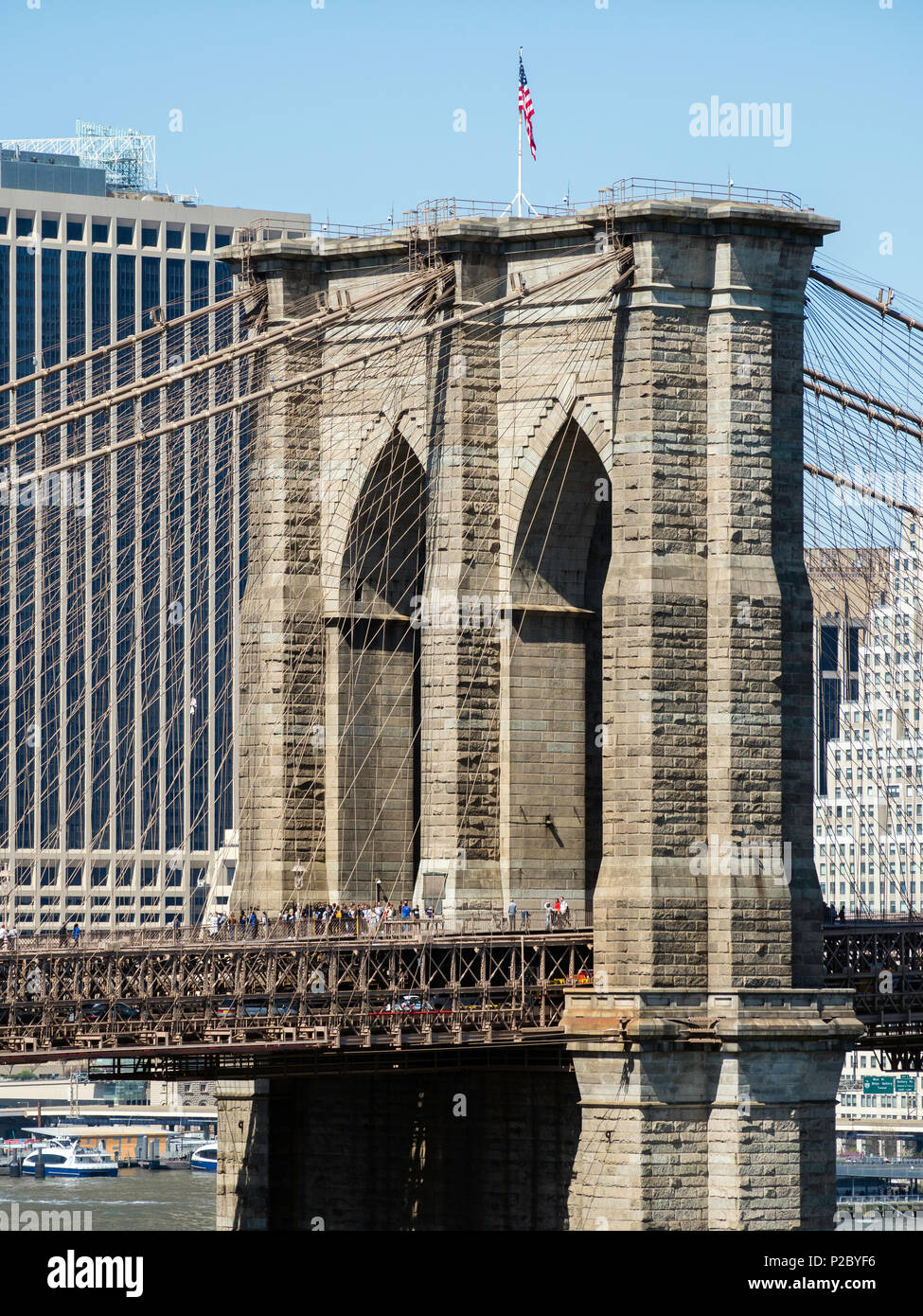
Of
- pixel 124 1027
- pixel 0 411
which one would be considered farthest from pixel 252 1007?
pixel 0 411

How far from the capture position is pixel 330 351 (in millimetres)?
85438

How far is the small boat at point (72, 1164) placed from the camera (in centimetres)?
19500

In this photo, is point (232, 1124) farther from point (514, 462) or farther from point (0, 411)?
point (0, 411)

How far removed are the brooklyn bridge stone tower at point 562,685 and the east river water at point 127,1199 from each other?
5930cm

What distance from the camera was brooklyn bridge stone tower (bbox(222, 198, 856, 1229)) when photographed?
75.1 meters

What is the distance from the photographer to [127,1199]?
176m

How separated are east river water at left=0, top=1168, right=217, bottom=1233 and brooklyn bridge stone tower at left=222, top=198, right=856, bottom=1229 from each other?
5930cm

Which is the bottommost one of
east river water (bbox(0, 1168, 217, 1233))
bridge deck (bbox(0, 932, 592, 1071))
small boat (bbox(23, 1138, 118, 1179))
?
east river water (bbox(0, 1168, 217, 1233))

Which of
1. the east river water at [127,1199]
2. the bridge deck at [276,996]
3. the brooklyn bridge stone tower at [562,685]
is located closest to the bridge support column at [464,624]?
the brooklyn bridge stone tower at [562,685]

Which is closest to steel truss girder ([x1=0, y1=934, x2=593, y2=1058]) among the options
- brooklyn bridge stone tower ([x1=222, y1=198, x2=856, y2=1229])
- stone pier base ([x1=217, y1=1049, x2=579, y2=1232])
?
brooklyn bridge stone tower ([x1=222, y1=198, x2=856, y2=1229])

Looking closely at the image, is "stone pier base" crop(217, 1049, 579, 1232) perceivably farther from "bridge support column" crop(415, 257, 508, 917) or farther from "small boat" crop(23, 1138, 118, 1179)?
"small boat" crop(23, 1138, 118, 1179)

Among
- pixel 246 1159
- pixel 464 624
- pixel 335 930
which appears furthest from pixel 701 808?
pixel 246 1159

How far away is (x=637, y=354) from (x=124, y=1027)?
20.7m

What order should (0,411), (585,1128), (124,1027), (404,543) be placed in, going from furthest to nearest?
(0,411) < (404,543) < (585,1128) < (124,1027)
